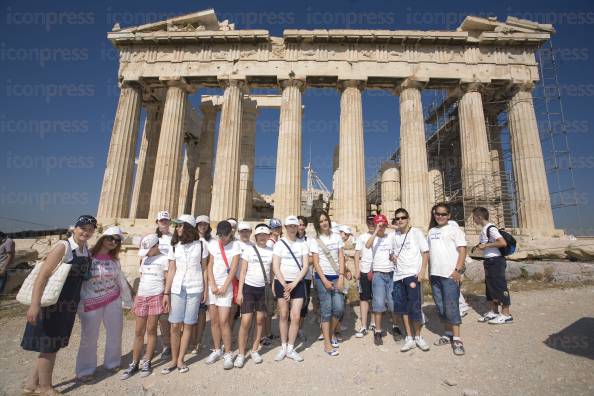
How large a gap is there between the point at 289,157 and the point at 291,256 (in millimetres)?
10327

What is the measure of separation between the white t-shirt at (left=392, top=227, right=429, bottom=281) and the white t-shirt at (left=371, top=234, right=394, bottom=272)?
222 millimetres

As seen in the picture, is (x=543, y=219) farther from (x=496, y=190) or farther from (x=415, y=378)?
(x=415, y=378)

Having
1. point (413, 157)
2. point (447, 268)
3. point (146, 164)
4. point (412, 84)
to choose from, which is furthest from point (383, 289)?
point (146, 164)

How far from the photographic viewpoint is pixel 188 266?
425 cm

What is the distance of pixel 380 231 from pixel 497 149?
656 inches

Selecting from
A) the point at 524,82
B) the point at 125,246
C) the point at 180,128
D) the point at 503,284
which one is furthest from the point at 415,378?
the point at 524,82

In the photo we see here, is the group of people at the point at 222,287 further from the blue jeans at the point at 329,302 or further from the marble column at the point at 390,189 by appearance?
the marble column at the point at 390,189

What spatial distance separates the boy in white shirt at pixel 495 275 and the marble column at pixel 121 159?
626 inches

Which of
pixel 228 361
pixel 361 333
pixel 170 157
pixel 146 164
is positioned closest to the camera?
pixel 228 361

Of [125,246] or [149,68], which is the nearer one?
[125,246]

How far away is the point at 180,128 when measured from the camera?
51.6 ft

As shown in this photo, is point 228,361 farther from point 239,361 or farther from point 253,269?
point 253,269

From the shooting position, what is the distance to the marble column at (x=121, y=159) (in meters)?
14.7

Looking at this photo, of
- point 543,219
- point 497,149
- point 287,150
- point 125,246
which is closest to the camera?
point 125,246
